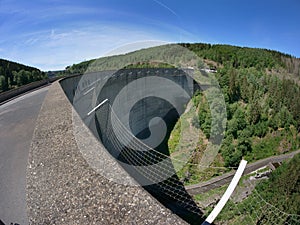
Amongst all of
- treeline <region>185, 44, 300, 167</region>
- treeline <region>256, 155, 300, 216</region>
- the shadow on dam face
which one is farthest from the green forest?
treeline <region>185, 44, 300, 167</region>

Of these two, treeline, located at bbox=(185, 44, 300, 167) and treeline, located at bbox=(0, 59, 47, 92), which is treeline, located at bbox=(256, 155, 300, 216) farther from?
treeline, located at bbox=(0, 59, 47, 92)

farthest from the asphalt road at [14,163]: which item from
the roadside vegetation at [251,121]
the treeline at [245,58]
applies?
the treeline at [245,58]

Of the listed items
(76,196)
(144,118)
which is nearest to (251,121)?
(144,118)

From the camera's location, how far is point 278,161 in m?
19.4

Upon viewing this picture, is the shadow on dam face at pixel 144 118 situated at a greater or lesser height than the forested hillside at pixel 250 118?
greater

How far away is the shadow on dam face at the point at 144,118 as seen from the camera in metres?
6.55

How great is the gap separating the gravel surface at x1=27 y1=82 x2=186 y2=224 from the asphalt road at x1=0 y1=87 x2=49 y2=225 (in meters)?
0.16

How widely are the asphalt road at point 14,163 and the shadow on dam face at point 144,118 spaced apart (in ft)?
5.14

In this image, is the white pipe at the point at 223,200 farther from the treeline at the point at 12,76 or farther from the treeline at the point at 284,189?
the treeline at the point at 12,76

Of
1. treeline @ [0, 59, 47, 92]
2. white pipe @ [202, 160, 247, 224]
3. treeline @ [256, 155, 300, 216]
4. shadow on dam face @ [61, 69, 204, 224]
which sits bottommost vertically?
treeline @ [256, 155, 300, 216]

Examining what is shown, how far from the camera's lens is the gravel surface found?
2449mm

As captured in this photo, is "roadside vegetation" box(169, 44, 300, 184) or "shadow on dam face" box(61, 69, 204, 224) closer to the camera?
"shadow on dam face" box(61, 69, 204, 224)

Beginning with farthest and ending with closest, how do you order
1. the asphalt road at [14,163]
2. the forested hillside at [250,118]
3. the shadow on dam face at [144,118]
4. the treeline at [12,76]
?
the forested hillside at [250,118], the treeline at [12,76], the shadow on dam face at [144,118], the asphalt road at [14,163]

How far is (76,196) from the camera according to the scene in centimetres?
279
